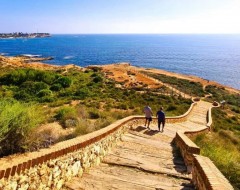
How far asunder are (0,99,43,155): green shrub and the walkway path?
1.44 m

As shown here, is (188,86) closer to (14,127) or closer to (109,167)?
(109,167)

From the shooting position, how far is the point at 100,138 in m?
7.92

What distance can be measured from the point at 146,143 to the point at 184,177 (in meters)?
3.50

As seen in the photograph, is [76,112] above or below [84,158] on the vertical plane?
below

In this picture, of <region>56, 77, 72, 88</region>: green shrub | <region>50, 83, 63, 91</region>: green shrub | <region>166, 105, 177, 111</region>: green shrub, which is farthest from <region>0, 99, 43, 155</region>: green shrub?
<region>56, 77, 72, 88</region>: green shrub

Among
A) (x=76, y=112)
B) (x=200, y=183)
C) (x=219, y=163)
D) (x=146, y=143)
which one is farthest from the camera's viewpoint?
(x=76, y=112)

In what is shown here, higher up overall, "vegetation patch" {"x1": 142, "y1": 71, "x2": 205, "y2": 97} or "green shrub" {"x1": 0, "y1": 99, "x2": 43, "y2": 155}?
"green shrub" {"x1": 0, "y1": 99, "x2": 43, "y2": 155}

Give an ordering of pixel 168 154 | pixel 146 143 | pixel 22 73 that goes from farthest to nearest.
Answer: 1. pixel 22 73
2. pixel 146 143
3. pixel 168 154

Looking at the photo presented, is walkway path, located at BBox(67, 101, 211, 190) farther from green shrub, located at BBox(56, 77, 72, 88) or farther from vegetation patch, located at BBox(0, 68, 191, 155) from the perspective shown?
green shrub, located at BBox(56, 77, 72, 88)

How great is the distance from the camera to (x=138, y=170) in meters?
7.36

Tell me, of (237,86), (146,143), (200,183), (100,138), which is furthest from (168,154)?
(237,86)

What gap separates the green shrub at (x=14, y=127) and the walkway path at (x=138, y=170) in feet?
4.72

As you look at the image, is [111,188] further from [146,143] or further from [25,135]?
[146,143]

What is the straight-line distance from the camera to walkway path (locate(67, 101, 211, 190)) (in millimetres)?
6285
